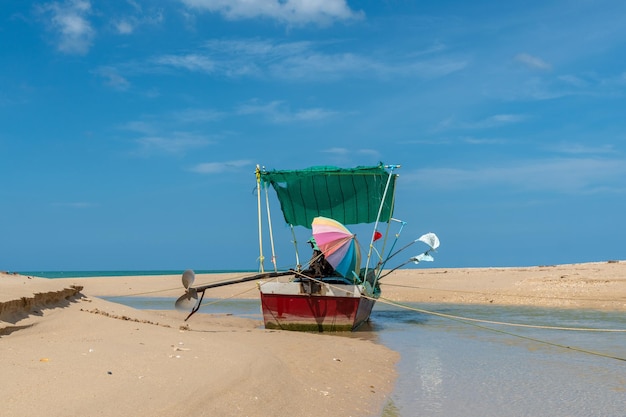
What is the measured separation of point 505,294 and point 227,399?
2219cm

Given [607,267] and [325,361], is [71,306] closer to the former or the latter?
[325,361]

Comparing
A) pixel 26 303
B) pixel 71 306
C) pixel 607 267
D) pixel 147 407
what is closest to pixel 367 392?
pixel 147 407

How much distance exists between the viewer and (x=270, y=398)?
6.62 metres

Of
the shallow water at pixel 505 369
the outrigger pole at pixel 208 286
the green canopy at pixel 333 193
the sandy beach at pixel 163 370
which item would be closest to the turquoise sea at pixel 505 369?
the shallow water at pixel 505 369

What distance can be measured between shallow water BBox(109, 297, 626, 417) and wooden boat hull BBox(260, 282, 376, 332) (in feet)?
1.93

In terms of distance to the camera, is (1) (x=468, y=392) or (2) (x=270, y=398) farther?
(1) (x=468, y=392)

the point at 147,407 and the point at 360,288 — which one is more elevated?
the point at 360,288

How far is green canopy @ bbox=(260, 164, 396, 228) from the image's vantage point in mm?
16781

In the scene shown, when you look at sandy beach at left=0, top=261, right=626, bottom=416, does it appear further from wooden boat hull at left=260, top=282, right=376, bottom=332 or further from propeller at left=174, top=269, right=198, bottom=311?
propeller at left=174, top=269, right=198, bottom=311

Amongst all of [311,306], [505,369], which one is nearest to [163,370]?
[505,369]

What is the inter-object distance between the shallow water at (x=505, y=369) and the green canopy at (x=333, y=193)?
12.3 ft

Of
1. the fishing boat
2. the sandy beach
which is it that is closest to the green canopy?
the fishing boat

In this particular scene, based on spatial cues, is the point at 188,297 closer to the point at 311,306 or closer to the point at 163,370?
the point at 311,306

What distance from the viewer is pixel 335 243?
14430mm
